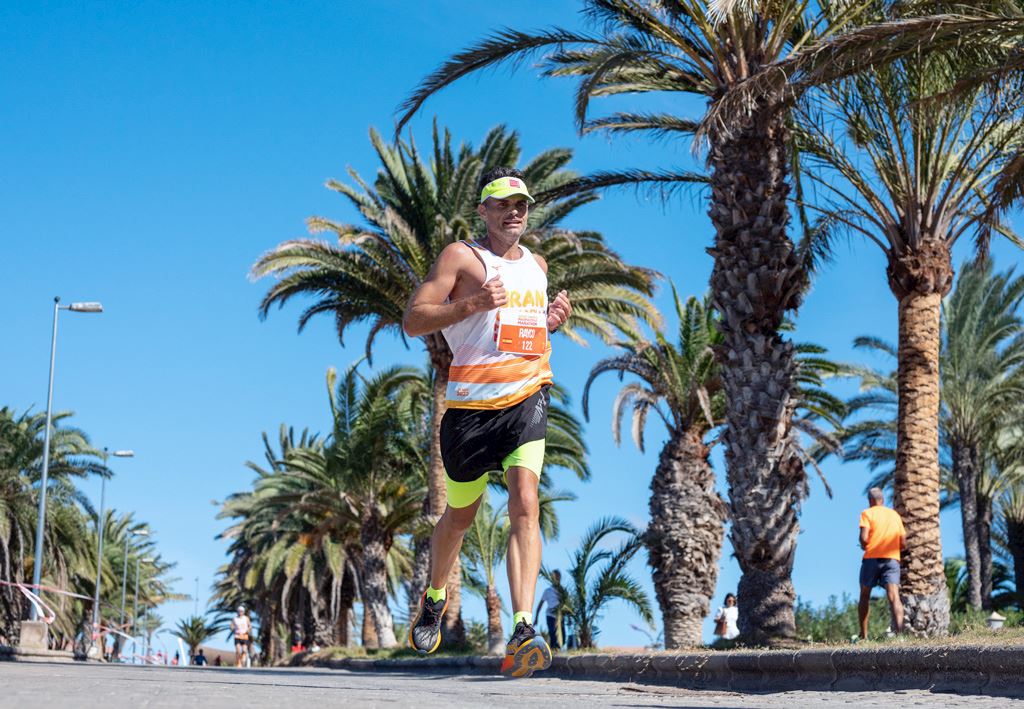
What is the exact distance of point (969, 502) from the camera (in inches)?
1284

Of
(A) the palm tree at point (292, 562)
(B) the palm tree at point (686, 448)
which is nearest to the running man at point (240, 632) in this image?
(A) the palm tree at point (292, 562)

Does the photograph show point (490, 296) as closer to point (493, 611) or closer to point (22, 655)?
point (22, 655)

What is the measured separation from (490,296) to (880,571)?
1015 centimetres

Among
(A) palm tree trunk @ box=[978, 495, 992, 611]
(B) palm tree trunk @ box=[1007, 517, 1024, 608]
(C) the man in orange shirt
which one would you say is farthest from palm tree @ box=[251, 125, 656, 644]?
(B) palm tree trunk @ box=[1007, 517, 1024, 608]

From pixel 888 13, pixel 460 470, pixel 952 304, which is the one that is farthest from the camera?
pixel 952 304

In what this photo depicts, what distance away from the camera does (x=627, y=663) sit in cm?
1268

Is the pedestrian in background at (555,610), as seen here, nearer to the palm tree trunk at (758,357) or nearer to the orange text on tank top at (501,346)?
the palm tree trunk at (758,357)

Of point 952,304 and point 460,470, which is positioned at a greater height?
point 952,304

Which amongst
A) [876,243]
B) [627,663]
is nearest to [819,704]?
[627,663]

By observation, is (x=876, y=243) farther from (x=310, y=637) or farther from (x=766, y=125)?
(x=310, y=637)

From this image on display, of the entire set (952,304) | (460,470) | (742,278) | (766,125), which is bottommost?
(460,470)

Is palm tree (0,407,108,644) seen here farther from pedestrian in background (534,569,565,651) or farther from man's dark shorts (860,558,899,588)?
man's dark shorts (860,558,899,588)

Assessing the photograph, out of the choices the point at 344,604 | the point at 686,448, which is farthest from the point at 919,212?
the point at 344,604

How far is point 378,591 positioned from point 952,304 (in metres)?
16.1
